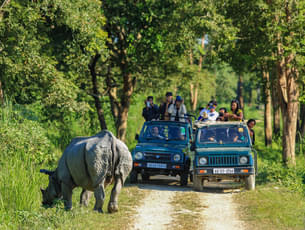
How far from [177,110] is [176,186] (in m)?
3.16

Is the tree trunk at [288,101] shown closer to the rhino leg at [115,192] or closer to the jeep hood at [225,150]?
the jeep hood at [225,150]

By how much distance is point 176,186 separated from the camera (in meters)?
13.8

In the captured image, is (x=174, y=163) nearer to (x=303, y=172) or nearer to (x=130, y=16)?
(x=303, y=172)

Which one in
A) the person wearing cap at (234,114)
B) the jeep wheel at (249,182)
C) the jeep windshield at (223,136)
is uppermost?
the person wearing cap at (234,114)

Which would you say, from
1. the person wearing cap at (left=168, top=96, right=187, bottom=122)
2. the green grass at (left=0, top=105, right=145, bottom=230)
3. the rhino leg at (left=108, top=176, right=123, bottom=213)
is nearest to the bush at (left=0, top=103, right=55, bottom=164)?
the green grass at (left=0, top=105, right=145, bottom=230)

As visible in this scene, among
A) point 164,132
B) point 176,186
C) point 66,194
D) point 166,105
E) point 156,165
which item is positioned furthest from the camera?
point 166,105

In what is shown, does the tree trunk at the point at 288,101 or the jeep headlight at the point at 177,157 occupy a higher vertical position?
the tree trunk at the point at 288,101

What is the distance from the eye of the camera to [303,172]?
50.5ft

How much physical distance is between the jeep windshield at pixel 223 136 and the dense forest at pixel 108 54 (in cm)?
193

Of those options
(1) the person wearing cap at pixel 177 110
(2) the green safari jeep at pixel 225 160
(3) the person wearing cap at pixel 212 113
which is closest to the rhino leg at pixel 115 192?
(2) the green safari jeep at pixel 225 160

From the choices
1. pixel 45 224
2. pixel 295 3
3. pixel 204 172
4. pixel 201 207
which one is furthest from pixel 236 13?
pixel 45 224

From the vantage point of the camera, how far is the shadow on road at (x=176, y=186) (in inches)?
518

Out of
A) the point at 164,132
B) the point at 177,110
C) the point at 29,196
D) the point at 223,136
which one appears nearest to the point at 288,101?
the point at 177,110

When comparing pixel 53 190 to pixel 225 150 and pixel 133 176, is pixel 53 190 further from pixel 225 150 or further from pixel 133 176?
pixel 225 150
